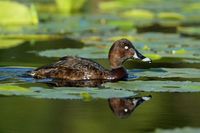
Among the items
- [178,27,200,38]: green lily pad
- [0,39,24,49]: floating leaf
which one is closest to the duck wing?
[0,39,24,49]: floating leaf

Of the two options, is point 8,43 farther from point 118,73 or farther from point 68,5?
point 68,5

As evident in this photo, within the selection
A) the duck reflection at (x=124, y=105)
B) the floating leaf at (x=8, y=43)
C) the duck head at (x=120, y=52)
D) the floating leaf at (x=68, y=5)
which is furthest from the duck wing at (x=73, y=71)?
the floating leaf at (x=68, y=5)

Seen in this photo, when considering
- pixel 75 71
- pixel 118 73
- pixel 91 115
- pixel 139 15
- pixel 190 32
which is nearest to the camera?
pixel 91 115

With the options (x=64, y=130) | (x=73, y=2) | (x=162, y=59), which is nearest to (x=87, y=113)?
(x=64, y=130)

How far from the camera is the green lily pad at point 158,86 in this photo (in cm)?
916

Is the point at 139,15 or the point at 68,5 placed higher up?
the point at 68,5

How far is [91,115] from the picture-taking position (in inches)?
316

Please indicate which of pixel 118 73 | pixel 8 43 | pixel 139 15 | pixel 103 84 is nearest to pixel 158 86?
pixel 103 84

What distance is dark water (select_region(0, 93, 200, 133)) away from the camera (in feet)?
24.1

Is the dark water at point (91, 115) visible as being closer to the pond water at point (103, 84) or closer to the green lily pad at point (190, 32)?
the pond water at point (103, 84)

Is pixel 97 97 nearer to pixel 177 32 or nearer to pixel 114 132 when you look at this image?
pixel 114 132

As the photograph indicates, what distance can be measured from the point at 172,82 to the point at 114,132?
8.84 ft

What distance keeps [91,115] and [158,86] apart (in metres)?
1.61

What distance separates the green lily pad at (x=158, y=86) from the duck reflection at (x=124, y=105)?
0.26 m
